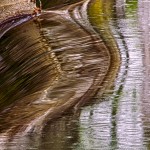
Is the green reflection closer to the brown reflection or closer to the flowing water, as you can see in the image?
the flowing water

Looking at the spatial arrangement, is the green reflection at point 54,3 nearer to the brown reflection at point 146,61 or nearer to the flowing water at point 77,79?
the flowing water at point 77,79

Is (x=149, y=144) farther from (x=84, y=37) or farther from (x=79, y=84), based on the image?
(x=84, y=37)

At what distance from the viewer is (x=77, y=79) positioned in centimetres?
721

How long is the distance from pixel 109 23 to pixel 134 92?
275 centimetres

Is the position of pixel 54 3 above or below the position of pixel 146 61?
below

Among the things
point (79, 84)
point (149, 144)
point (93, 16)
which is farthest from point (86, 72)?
point (93, 16)

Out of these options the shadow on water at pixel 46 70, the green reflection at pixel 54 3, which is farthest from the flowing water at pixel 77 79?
the green reflection at pixel 54 3

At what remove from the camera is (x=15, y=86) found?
7.56 meters

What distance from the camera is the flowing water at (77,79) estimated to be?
19.3 feet

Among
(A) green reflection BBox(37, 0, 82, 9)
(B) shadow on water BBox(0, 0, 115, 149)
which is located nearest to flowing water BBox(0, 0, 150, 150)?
(B) shadow on water BBox(0, 0, 115, 149)

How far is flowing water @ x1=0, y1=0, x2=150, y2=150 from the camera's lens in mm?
5887

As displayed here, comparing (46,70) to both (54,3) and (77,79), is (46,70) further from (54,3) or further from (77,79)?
(54,3)

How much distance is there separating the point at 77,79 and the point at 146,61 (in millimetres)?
863

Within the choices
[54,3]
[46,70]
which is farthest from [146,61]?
[54,3]
